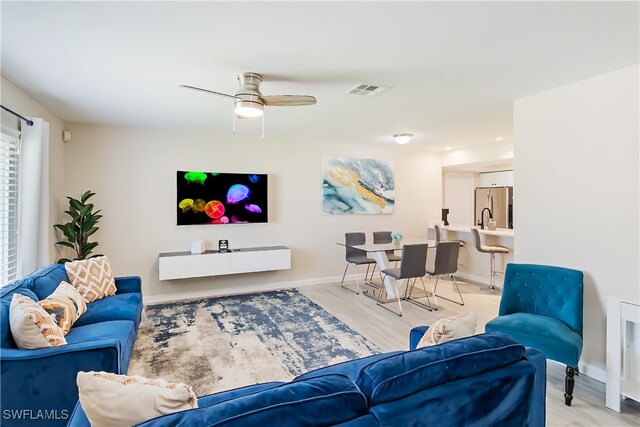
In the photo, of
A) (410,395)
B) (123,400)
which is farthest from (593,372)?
(123,400)

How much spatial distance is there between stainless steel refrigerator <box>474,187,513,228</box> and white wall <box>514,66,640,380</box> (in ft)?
11.9

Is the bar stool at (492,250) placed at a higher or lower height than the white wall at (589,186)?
lower

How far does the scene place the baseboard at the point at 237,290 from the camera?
4.71 m

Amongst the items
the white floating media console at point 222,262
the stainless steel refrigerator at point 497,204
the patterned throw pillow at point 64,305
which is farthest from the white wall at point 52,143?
the stainless steel refrigerator at point 497,204

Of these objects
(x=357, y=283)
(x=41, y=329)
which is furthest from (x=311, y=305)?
(x=41, y=329)

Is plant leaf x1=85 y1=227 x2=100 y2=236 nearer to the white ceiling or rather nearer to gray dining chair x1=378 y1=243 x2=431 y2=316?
the white ceiling

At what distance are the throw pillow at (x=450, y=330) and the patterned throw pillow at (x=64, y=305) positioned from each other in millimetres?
2406

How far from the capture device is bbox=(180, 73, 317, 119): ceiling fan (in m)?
2.62

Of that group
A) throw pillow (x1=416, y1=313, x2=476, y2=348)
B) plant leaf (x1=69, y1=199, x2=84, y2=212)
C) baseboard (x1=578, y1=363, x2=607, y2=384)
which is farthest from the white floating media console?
baseboard (x1=578, y1=363, x2=607, y2=384)

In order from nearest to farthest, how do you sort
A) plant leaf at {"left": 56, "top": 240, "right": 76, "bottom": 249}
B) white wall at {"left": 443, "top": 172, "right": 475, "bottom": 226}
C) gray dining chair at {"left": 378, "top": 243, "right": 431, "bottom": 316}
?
plant leaf at {"left": 56, "top": 240, "right": 76, "bottom": 249}
gray dining chair at {"left": 378, "top": 243, "right": 431, "bottom": 316}
white wall at {"left": 443, "top": 172, "right": 475, "bottom": 226}

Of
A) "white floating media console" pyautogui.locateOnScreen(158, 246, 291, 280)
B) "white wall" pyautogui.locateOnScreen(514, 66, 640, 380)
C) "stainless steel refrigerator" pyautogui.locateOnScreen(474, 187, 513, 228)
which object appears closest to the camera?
"white wall" pyautogui.locateOnScreen(514, 66, 640, 380)

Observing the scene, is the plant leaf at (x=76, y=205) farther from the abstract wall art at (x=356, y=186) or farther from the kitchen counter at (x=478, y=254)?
the kitchen counter at (x=478, y=254)

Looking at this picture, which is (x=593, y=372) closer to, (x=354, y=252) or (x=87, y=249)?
(x=354, y=252)

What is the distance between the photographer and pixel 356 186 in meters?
6.05
